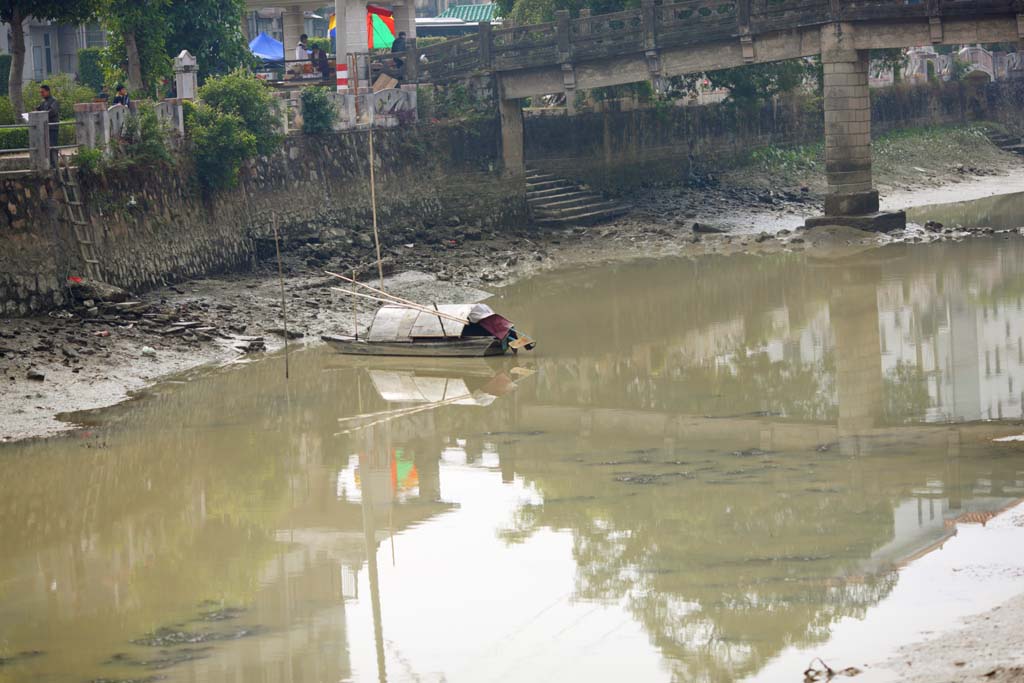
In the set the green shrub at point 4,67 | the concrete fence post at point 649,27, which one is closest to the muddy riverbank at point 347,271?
the concrete fence post at point 649,27

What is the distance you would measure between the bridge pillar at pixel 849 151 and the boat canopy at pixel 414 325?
15.0 meters

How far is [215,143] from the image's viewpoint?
1128 inches

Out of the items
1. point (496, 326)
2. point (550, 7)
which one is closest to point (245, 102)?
point (496, 326)

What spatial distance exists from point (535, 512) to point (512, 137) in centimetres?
2432

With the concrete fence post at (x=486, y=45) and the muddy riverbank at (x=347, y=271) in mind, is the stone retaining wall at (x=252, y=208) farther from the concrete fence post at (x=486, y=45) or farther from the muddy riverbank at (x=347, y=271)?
the concrete fence post at (x=486, y=45)

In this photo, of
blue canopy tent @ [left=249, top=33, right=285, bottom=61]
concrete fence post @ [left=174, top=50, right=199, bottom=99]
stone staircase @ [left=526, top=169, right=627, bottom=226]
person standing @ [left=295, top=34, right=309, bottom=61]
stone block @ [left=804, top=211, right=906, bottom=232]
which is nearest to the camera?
concrete fence post @ [left=174, top=50, right=199, bottom=99]

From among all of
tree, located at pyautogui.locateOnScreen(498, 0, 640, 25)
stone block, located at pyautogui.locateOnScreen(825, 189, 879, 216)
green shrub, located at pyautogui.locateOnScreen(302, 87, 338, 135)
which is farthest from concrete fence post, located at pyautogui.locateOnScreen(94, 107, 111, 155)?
stone block, located at pyautogui.locateOnScreen(825, 189, 879, 216)

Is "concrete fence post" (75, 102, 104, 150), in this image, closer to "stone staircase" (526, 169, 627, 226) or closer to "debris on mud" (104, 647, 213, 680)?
"stone staircase" (526, 169, 627, 226)

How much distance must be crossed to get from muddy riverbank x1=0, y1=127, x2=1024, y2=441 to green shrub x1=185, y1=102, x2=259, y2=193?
206 cm

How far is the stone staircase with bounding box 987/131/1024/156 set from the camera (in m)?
52.2

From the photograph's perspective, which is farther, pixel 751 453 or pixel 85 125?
pixel 85 125

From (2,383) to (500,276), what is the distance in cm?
1310

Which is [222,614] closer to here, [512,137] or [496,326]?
[496,326]

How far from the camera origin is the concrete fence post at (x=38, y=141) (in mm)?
23812
